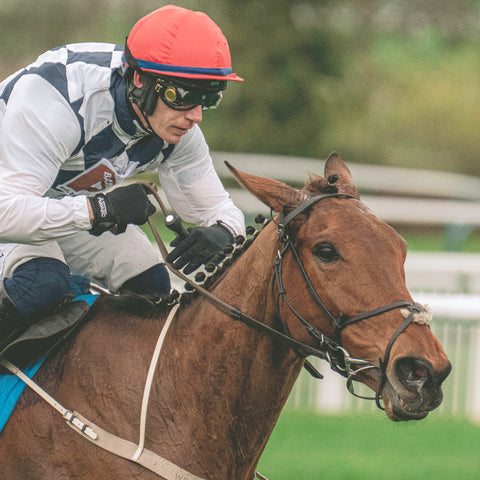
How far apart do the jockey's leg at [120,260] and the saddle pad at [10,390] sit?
1.98ft

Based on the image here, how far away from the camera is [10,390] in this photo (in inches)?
136

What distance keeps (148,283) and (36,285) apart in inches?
25.2

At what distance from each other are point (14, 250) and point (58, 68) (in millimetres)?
753

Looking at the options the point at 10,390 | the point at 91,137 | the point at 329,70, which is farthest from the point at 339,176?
the point at 329,70

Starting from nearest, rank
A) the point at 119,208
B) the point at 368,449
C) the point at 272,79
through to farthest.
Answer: the point at 119,208, the point at 368,449, the point at 272,79

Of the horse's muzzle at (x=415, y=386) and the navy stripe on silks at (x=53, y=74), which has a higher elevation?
the navy stripe on silks at (x=53, y=74)

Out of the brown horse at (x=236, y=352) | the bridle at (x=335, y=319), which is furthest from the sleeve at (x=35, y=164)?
the bridle at (x=335, y=319)

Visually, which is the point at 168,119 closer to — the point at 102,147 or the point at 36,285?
the point at 102,147

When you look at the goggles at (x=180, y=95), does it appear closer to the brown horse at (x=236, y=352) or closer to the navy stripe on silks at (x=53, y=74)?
the navy stripe on silks at (x=53, y=74)

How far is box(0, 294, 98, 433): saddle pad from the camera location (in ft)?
11.2

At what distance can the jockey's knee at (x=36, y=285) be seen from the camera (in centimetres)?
346

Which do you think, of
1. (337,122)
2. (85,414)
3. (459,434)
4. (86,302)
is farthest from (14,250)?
(337,122)

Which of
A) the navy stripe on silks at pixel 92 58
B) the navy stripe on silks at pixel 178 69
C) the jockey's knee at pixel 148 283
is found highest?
the navy stripe on silks at pixel 92 58

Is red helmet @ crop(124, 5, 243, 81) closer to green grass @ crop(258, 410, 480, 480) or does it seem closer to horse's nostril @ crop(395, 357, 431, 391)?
horse's nostril @ crop(395, 357, 431, 391)
